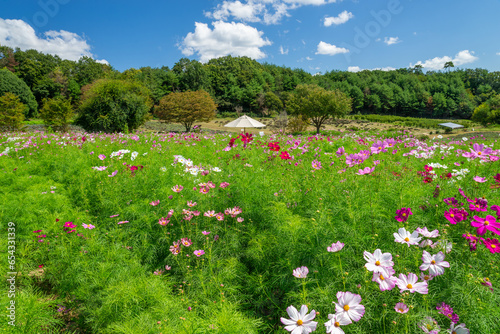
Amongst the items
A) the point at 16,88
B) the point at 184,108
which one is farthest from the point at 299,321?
the point at 16,88

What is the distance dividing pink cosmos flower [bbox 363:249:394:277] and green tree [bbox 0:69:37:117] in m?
44.5

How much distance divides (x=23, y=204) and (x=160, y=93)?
48603 millimetres

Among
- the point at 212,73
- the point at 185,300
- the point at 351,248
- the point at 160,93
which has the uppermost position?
the point at 212,73

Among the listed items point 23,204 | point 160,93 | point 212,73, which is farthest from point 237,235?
point 212,73

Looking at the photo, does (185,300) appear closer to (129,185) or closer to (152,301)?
(152,301)

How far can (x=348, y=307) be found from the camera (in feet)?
3.62

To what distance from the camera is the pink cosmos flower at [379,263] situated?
1136 millimetres

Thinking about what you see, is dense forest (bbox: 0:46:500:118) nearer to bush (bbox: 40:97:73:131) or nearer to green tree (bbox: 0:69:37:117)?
green tree (bbox: 0:69:37:117)

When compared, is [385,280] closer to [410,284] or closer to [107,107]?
[410,284]

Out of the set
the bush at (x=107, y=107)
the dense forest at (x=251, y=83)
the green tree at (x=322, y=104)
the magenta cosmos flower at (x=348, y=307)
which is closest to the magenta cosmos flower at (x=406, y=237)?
the magenta cosmos flower at (x=348, y=307)

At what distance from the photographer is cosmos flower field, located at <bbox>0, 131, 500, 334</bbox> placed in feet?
4.61

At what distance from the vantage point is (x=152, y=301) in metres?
1.86

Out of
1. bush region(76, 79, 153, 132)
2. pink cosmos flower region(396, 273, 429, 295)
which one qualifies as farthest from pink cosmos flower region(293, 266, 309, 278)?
bush region(76, 79, 153, 132)

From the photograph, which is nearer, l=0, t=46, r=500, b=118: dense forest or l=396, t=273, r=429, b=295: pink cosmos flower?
l=396, t=273, r=429, b=295: pink cosmos flower
